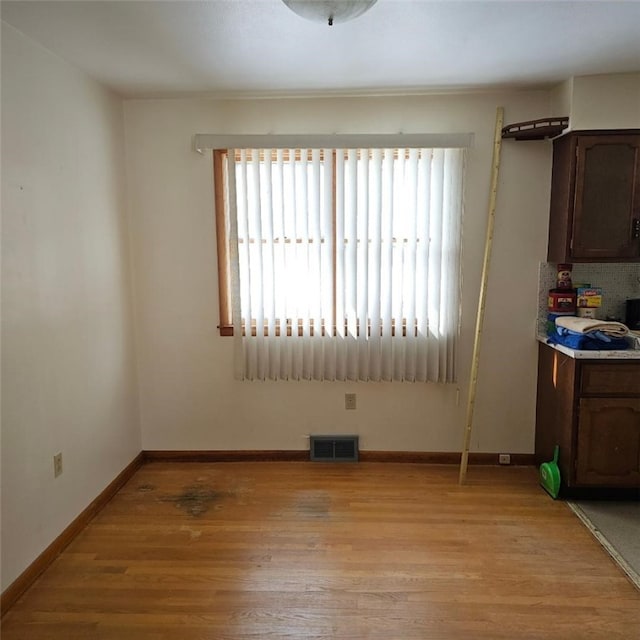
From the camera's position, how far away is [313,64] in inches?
93.0

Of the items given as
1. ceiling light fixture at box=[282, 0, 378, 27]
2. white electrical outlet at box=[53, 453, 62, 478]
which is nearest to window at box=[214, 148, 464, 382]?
white electrical outlet at box=[53, 453, 62, 478]

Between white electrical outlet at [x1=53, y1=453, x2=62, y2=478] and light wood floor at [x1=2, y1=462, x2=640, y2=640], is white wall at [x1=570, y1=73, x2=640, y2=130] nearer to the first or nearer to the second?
light wood floor at [x1=2, y1=462, x2=640, y2=640]

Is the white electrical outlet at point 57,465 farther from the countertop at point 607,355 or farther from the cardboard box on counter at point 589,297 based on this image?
the cardboard box on counter at point 589,297

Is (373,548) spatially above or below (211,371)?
below

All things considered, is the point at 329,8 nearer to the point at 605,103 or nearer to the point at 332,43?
the point at 332,43

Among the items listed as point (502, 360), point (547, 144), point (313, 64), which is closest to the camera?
point (313, 64)

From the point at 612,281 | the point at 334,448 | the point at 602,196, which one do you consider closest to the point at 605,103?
the point at 602,196

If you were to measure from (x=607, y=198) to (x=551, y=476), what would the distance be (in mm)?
1588

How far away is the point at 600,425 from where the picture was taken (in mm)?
2512

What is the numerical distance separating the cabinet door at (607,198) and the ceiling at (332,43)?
0.39m

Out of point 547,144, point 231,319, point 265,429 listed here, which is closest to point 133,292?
point 231,319

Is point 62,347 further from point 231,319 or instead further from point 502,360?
point 502,360

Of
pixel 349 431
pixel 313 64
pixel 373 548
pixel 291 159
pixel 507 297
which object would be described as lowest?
pixel 373 548

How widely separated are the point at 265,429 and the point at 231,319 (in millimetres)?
783
